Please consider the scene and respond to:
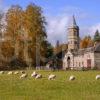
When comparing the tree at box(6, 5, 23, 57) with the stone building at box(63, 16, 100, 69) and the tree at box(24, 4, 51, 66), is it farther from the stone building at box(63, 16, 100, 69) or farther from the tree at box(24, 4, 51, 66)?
the stone building at box(63, 16, 100, 69)

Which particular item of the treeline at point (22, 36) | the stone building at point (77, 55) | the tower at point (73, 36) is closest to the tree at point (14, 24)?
the treeline at point (22, 36)

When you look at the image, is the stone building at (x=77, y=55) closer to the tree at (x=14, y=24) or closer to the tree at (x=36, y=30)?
the tree at (x=36, y=30)

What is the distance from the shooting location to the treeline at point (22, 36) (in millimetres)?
90562

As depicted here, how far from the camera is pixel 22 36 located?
9175 centimetres

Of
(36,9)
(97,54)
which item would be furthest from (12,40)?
(97,54)

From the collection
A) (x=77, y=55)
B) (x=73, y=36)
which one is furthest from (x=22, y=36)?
(x=73, y=36)

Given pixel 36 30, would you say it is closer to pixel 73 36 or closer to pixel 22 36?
pixel 22 36

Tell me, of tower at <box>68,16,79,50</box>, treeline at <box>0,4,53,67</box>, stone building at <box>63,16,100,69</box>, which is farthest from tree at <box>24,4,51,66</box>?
tower at <box>68,16,79,50</box>

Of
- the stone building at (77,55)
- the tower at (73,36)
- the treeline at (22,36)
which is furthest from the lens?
the tower at (73,36)

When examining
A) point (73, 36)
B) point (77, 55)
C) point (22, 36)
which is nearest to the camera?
point (22, 36)

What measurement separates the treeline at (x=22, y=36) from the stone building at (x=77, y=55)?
1691cm

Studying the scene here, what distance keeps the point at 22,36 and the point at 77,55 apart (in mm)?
35441

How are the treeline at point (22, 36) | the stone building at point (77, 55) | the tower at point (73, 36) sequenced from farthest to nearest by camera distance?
the tower at point (73, 36) < the stone building at point (77, 55) < the treeline at point (22, 36)

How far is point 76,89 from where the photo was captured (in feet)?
95.0
